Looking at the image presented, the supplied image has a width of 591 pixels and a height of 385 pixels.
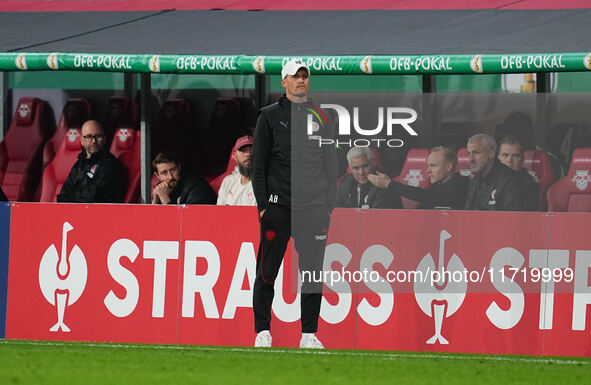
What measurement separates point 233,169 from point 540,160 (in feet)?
9.42

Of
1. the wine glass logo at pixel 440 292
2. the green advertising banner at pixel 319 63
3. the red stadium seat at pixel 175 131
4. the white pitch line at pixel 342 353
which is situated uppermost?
the green advertising banner at pixel 319 63

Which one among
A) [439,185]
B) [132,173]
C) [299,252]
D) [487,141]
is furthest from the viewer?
[132,173]

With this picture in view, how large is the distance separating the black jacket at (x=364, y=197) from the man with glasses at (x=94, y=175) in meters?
2.41

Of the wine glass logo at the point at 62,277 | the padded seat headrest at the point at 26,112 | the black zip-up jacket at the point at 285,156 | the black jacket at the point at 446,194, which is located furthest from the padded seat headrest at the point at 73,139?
the black zip-up jacket at the point at 285,156

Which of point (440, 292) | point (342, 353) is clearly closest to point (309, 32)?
point (440, 292)

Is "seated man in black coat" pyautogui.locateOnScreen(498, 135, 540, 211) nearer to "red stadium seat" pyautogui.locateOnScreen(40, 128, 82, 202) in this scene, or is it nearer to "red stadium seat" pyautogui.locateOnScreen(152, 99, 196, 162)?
"red stadium seat" pyautogui.locateOnScreen(152, 99, 196, 162)

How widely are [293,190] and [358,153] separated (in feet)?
7.16

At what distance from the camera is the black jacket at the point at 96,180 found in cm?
1109

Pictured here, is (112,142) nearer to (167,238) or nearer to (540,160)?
(167,238)

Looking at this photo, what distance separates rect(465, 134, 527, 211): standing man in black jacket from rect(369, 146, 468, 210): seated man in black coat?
101mm

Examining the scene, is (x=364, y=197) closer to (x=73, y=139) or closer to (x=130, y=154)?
(x=130, y=154)

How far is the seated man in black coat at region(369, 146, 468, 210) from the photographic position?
9547mm

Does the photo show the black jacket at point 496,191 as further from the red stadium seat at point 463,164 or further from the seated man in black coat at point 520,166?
the red stadium seat at point 463,164

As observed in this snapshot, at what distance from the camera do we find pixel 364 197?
9750 millimetres
